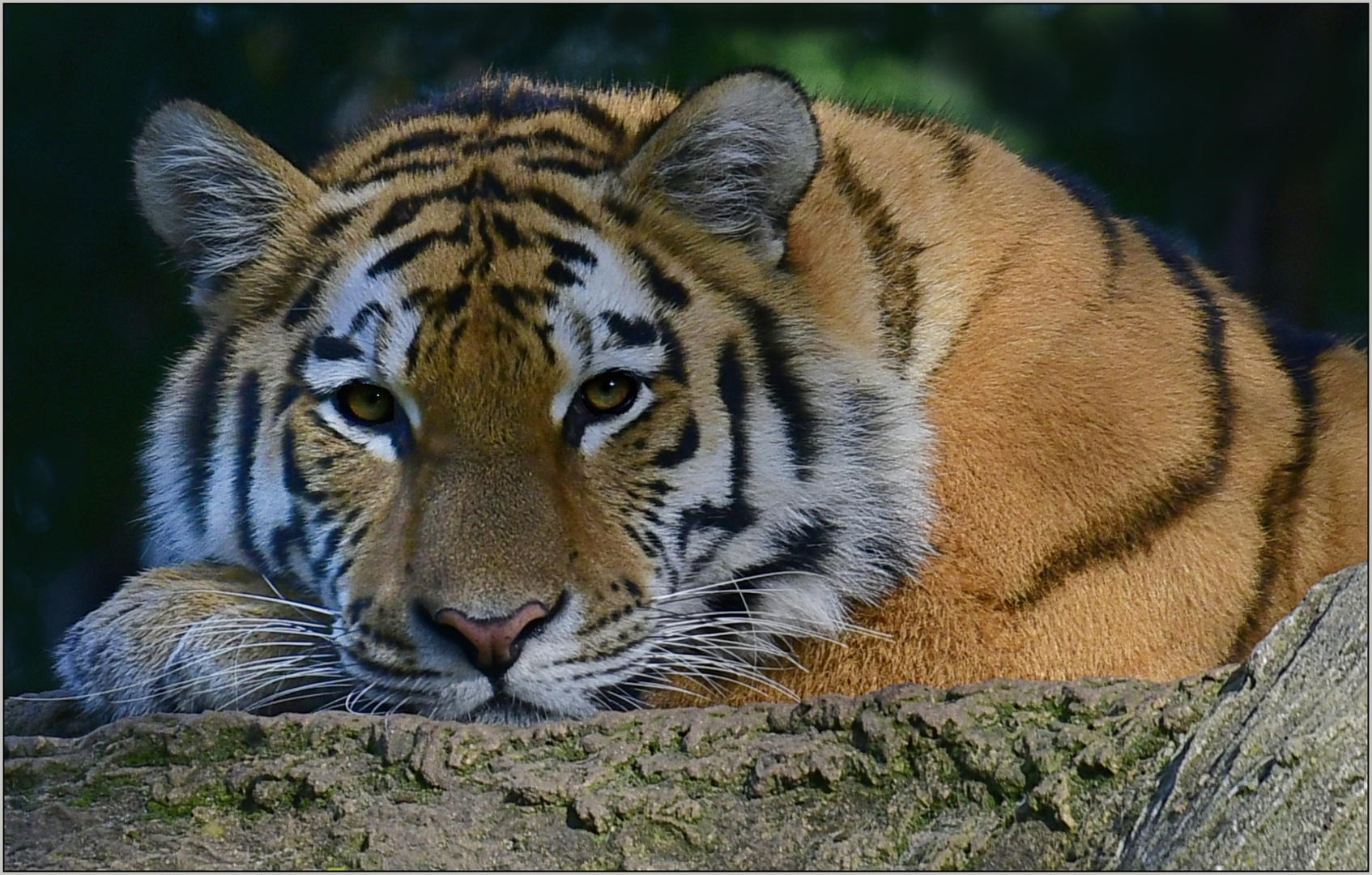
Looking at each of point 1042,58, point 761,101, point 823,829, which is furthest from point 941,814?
point 1042,58

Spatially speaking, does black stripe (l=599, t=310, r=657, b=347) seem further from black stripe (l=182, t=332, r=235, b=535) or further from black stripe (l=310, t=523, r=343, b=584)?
black stripe (l=182, t=332, r=235, b=535)

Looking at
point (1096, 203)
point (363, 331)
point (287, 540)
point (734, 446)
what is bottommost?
point (287, 540)

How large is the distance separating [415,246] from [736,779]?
109 cm

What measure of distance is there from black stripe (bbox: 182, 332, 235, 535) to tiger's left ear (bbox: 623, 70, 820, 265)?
83cm

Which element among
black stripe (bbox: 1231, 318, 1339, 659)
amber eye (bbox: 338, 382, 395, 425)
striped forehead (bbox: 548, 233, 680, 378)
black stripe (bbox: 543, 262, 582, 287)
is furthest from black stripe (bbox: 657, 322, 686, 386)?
black stripe (bbox: 1231, 318, 1339, 659)

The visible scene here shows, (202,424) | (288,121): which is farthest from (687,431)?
(288,121)

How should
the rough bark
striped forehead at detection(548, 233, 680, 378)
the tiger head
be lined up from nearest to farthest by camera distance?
the rough bark → the tiger head → striped forehead at detection(548, 233, 680, 378)

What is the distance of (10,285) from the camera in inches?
184

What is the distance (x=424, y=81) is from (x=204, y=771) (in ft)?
11.8

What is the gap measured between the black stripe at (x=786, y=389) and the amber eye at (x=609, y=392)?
0.29 m

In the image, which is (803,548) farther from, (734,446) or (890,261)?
(890,261)

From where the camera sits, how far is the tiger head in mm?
2244

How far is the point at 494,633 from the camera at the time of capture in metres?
2.12

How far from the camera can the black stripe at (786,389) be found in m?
2.60
